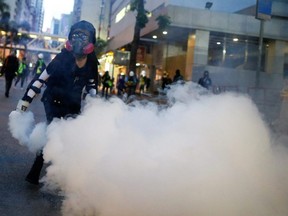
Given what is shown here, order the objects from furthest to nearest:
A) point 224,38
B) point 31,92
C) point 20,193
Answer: point 224,38 → point 31,92 → point 20,193

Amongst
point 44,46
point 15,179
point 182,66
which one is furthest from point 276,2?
point 15,179

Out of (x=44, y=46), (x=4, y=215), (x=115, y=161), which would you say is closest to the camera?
(x=115, y=161)

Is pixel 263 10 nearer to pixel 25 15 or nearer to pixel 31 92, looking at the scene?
pixel 25 15

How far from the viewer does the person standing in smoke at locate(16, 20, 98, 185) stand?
3.67m

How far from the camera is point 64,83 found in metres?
3.74

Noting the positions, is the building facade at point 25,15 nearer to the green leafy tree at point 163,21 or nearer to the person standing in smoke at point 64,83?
the person standing in smoke at point 64,83

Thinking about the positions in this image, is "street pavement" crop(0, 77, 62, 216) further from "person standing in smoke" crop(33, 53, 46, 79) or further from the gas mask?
the gas mask

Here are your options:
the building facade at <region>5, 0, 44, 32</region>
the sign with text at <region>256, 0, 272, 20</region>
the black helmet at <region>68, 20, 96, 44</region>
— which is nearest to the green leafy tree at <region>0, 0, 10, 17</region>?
the building facade at <region>5, 0, 44, 32</region>

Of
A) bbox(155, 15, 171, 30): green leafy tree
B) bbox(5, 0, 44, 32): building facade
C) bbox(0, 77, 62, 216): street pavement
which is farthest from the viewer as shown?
bbox(155, 15, 171, 30): green leafy tree

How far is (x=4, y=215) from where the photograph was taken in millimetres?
2953

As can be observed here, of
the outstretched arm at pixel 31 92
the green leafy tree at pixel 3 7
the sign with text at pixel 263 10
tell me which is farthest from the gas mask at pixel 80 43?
the sign with text at pixel 263 10

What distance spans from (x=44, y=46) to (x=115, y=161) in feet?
13.5

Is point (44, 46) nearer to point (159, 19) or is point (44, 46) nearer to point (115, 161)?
point (115, 161)

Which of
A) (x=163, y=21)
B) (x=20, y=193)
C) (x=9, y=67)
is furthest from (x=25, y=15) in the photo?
(x=163, y=21)
